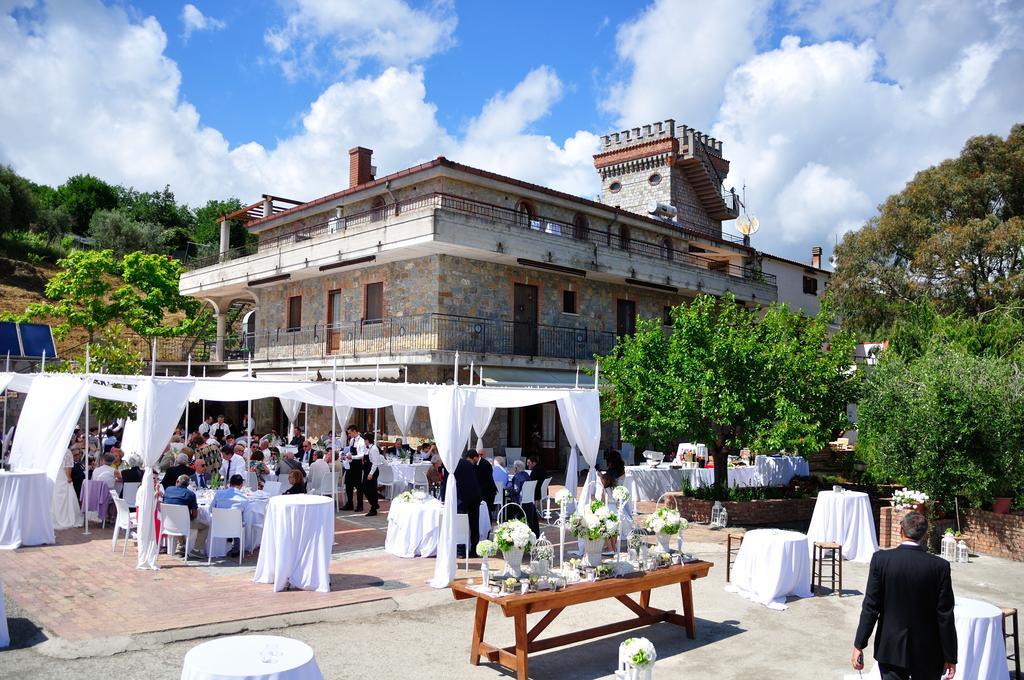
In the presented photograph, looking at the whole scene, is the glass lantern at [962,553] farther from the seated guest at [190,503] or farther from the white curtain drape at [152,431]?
the white curtain drape at [152,431]

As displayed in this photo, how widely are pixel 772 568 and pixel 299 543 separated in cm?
576

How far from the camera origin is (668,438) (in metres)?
15.2

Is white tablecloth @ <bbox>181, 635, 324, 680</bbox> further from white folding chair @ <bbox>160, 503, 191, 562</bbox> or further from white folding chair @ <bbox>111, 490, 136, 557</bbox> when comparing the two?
white folding chair @ <bbox>111, 490, 136, 557</bbox>

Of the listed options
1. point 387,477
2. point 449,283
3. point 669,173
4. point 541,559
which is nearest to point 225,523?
point 541,559

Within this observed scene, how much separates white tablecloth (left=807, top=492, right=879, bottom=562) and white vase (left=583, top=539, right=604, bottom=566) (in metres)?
6.53

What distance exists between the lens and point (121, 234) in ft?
172

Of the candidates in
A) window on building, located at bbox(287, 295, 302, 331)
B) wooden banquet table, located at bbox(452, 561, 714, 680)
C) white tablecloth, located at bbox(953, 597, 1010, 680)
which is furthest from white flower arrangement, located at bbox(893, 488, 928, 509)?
window on building, located at bbox(287, 295, 302, 331)

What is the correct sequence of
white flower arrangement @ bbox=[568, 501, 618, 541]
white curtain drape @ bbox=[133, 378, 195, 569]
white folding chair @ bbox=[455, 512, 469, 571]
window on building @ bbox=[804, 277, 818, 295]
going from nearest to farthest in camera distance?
white flower arrangement @ bbox=[568, 501, 618, 541] → white curtain drape @ bbox=[133, 378, 195, 569] → white folding chair @ bbox=[455, 512, 469, 571] → window on building @ bbox=[804, 277, 818, 295]

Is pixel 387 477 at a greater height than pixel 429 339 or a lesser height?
lesser

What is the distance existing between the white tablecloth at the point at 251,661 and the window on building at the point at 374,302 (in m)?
20.2

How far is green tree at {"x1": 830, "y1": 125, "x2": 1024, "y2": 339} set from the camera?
25719 mm

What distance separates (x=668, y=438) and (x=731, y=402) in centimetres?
154

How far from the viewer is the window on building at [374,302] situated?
2434cm

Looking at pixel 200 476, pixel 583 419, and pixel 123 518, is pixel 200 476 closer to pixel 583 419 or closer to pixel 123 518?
pixel 123 518
